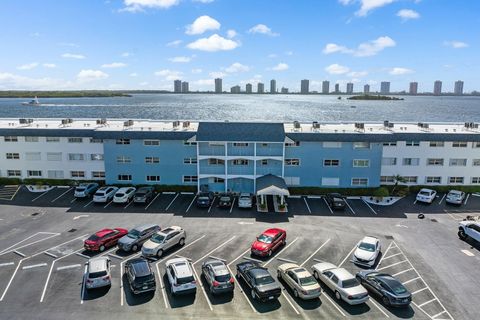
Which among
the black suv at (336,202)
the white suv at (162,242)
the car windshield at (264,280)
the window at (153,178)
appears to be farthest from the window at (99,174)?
the car windshield at (264,280)


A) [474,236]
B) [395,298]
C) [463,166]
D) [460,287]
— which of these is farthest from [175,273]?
[463,166]

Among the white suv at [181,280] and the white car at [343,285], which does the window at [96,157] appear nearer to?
the white suv at [181,280]

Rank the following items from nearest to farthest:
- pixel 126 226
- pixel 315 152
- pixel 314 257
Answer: pixel 314 257 → pixel 126 226 → pixel 315 152

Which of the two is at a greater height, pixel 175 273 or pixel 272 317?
pixel 175 273

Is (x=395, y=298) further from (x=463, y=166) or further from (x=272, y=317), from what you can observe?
(x=463, y=166)

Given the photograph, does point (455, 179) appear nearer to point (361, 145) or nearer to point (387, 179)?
point (387, 179)
